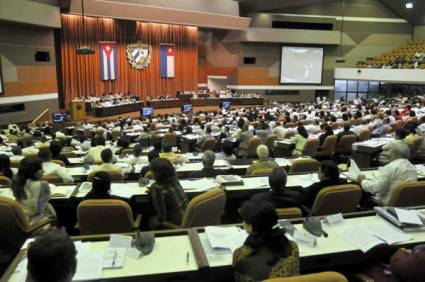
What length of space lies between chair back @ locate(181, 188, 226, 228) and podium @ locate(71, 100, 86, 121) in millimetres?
13795

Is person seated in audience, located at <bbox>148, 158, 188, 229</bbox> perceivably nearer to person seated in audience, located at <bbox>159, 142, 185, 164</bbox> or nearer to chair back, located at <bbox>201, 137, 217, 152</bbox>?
person seated in audience, located at <bbox>159, 142, 185, 164</bbox>

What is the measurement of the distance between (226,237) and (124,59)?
64.2 feet

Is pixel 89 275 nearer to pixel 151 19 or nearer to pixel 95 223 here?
pixel 95 223

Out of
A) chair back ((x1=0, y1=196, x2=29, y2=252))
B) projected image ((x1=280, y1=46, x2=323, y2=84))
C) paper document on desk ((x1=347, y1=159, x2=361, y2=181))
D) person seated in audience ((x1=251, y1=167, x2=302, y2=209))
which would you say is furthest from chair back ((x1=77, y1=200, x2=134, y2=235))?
projected image ((x1=280, y1=46, x2=323, y2=84))

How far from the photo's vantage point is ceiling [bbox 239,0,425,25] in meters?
21.7

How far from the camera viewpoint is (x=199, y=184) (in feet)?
15.8

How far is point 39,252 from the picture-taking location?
1.82 m

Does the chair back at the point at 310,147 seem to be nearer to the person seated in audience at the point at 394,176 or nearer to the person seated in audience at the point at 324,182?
the person seated in audience at the point at 394,176

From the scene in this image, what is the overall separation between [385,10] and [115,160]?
27.1 meters

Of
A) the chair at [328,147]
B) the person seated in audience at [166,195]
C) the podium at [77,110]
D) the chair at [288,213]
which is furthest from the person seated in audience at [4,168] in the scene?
the podium at [77,110]

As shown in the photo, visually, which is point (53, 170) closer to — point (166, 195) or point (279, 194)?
point (166, 195)

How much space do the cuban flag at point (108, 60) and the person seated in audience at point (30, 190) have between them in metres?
17.1

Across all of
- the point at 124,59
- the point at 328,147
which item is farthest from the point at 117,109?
the point at 328,147

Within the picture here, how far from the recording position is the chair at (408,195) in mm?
4043
